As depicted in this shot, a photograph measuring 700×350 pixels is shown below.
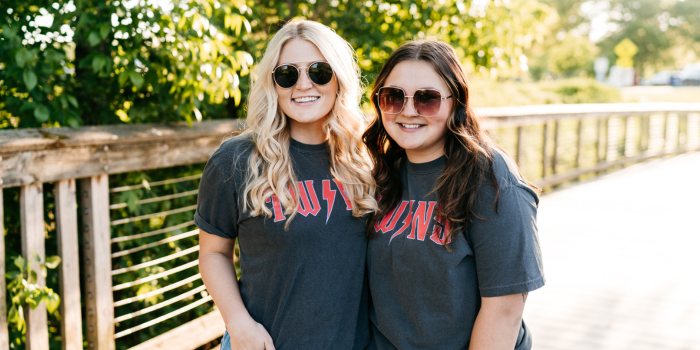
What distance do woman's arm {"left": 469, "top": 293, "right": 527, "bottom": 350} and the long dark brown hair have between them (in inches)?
8.7

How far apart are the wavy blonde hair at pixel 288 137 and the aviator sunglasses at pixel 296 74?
29mm

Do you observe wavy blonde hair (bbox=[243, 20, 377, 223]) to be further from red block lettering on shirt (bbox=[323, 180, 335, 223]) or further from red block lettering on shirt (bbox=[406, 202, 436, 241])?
red block lettering on shirt (bbox=[406, 202, 436, 241])

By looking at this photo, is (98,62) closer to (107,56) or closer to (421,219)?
(107,56)

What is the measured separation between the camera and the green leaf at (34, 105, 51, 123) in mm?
2432

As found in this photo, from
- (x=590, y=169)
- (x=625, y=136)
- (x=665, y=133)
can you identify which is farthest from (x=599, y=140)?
(x=665, y=133)

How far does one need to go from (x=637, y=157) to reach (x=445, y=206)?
10047 millimetres

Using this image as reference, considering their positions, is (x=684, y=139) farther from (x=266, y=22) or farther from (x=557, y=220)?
(x=266, y=22)

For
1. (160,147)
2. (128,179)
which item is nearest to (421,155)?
(160,147)

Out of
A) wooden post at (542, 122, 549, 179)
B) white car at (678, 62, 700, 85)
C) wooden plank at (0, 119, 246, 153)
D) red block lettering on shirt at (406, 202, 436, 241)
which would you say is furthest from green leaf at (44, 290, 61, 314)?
white car at (678, 62, 700, 85)

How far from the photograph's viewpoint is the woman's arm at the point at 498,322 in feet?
5.15

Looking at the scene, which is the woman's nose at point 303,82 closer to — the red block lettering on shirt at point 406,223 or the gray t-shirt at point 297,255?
the gray t-shirt at point 297,255

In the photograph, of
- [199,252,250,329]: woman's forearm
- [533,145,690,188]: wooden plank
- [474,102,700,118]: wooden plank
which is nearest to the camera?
[199,252,250,329]: woman's forearm

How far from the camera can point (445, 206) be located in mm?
1615

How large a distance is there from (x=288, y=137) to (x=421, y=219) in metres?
0.55
